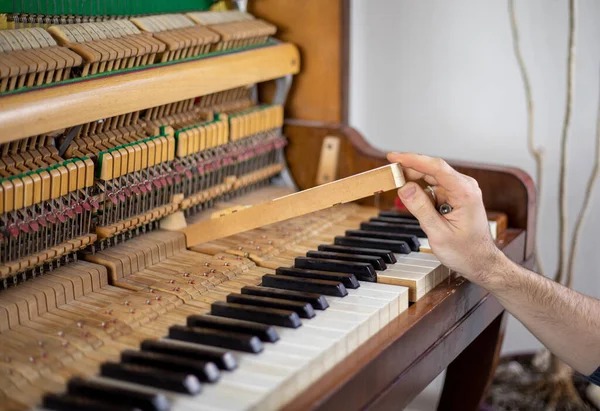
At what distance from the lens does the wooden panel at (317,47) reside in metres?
3.23

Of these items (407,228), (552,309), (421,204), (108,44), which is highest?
(108,44)

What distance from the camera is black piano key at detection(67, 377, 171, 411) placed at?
158 cm

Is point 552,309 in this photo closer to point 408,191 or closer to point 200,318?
point 408,191

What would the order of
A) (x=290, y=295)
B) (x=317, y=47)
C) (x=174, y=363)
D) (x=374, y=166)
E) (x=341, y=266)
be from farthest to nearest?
(x=317, y=47), (x=374, y=166), (x=341, y=266), (x=290, y=295), (x=174, y=363)

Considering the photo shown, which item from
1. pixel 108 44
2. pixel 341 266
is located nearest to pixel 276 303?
pixel 341 266

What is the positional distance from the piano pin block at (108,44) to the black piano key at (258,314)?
2.65 ft

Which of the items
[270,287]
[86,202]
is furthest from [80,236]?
[270,287]

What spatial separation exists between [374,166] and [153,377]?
64.9 inches

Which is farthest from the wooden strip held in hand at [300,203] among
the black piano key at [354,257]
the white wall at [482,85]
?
the white wall at [482,85]

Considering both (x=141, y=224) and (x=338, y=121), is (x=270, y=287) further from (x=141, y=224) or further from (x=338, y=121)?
(x=338, y=121)

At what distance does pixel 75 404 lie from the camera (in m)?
1.61

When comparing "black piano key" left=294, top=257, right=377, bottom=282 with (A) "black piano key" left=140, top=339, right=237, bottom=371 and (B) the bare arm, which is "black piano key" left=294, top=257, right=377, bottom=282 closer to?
(B) the bare arm

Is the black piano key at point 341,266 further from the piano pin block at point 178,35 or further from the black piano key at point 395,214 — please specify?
the piano pin block at point 178,35

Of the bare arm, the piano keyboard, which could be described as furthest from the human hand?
the piano keyboard
